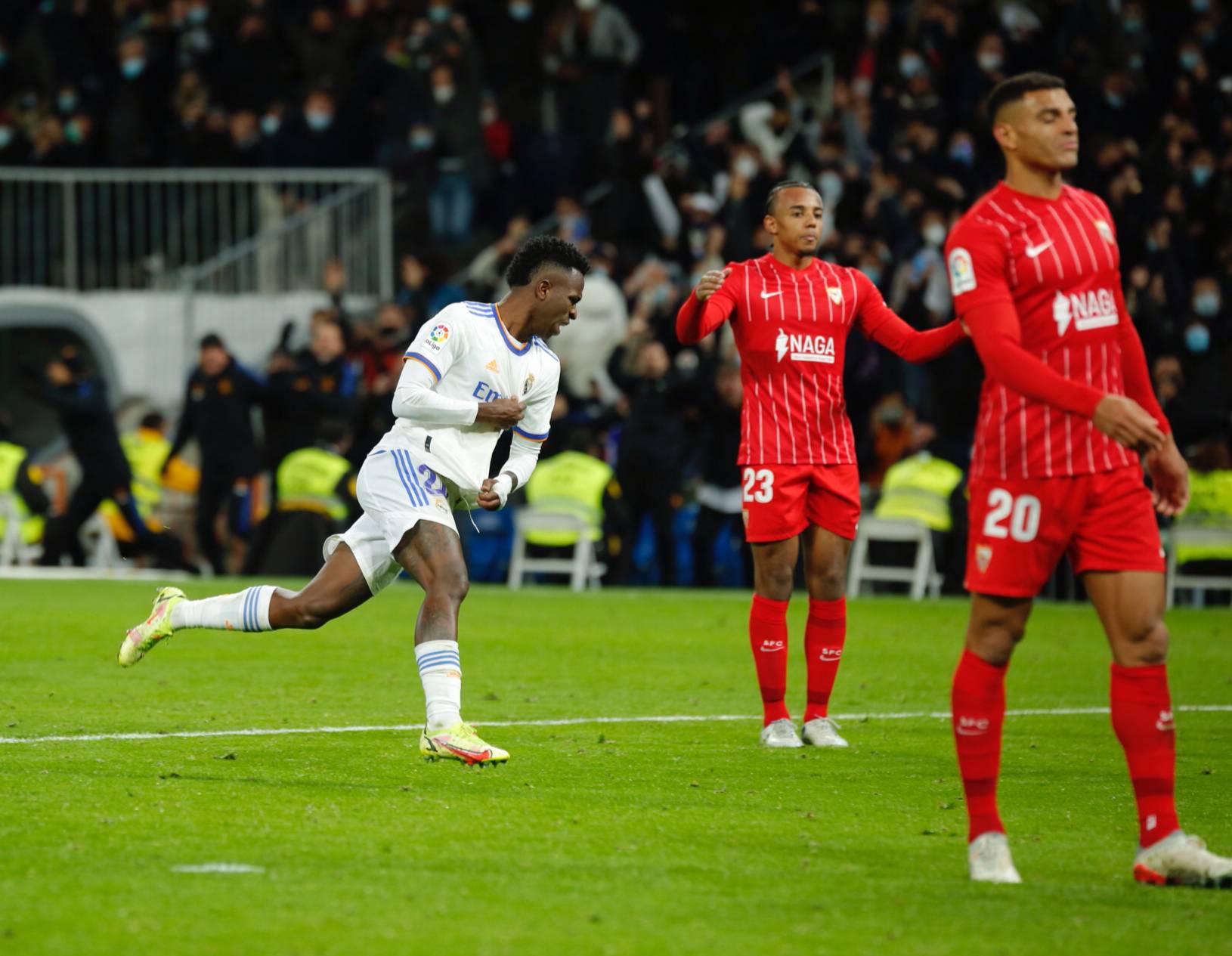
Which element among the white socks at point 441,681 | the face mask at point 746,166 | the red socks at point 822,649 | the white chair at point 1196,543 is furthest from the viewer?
the face mask at point 746,166

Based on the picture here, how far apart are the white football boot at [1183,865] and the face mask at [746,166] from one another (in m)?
17.4

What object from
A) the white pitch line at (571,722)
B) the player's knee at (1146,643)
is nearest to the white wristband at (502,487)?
the white pitch line at (571,722)

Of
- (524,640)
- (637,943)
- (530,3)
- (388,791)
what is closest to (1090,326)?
(637,943)

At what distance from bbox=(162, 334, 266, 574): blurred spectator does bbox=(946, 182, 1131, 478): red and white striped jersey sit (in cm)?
1552

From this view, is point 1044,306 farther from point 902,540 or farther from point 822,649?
point 902,540

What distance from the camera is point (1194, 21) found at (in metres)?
23.7

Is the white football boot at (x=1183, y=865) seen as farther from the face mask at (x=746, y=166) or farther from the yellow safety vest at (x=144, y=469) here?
the face mask at (x=746, y=166)

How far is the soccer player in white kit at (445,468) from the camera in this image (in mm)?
8422

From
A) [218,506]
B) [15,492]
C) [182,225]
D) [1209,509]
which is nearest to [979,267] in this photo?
[1209,509]

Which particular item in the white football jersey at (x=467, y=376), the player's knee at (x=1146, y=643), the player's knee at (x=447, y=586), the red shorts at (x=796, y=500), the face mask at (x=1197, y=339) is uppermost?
the face mask at (x=1197, y=339)

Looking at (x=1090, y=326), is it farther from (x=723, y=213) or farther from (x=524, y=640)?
(x=723, y=213)

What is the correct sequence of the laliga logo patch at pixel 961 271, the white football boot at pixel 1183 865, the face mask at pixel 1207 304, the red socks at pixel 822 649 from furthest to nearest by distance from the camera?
the face mask at pixel 1207 304, the red socks at pixel 822 649, the laliga logo patch at pixel 961 271, the white football boot at pixel 1183 865

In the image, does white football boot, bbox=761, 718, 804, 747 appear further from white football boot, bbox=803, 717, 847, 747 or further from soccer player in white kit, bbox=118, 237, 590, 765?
soccer player in white kit, bbox=118, 237, 590, 765

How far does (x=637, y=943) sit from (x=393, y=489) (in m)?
3.58
